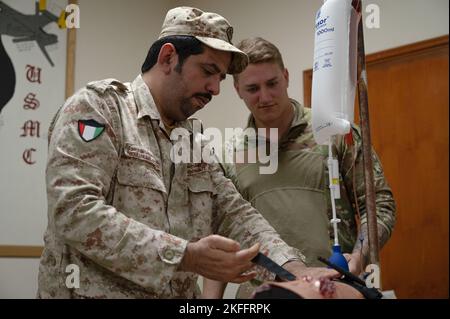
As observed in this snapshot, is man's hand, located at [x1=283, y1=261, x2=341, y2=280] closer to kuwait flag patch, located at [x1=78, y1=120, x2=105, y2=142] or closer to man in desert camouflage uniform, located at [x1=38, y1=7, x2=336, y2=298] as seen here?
man in desert camouflage uniform, located at [x1=38, y1=7, x2=336, y2=298]

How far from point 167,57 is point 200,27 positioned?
89 millimetres

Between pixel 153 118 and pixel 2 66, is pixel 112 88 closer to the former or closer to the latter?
pixel 153 118

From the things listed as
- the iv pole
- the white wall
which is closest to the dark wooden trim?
the white wall

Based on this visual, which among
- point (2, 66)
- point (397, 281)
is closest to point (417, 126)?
point (397, 281)

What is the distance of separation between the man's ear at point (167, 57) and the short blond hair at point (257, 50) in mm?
291

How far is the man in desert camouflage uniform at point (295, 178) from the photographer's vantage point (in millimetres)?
1216

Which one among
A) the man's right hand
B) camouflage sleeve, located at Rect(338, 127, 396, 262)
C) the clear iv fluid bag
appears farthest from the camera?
camouflage sleeve, located at Rect(338, 127, 396, 262)

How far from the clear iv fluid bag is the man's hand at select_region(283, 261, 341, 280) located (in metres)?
0.25

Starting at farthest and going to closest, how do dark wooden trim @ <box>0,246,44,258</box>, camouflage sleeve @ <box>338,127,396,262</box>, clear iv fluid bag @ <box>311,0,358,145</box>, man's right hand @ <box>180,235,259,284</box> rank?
1. dark wooden trim @ <box>0,246,44,258</box>
2. camouflage sleeve @ <box>338,127,396,262</box>
3. clear iv fluid bag @ <box>311,0,358,145</box>
4. man's right hand @ <box>180,235,259,284</box>

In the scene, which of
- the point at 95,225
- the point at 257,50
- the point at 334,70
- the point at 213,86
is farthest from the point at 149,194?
the point at 257,50

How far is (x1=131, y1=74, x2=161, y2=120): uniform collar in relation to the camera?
0.95 metres

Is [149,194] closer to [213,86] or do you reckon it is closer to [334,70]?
[213,86]
